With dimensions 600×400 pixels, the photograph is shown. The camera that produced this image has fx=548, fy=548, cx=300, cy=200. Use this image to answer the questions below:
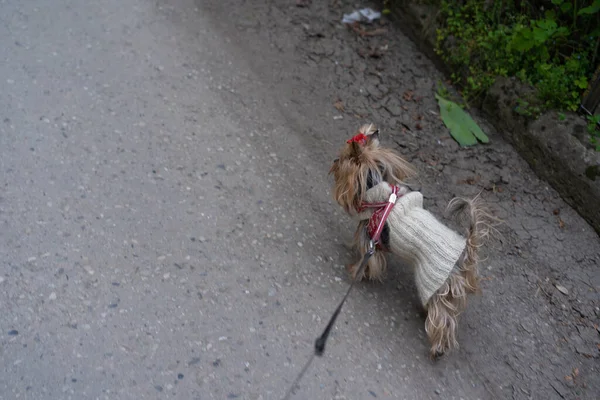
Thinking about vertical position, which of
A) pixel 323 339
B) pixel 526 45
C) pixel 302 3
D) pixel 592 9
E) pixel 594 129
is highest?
pixel 592 9

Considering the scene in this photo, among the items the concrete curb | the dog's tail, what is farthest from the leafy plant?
the dog's tail

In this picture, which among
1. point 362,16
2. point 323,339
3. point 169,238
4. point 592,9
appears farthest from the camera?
point 362,16

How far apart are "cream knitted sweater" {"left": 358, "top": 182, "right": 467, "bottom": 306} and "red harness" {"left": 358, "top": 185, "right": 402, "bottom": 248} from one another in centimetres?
3

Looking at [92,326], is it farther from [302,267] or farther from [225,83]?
[225,83]

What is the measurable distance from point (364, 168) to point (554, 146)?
6.91ft

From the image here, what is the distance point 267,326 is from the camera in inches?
132

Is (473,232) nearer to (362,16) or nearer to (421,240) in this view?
(421,240)

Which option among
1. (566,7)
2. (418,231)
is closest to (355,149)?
(418,231)

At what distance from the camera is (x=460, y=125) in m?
5.14

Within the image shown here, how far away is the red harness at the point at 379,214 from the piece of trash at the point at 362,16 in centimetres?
331

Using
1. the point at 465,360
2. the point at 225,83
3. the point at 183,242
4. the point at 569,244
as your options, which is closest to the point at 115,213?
the point at 183,242

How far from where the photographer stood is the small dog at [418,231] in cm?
329

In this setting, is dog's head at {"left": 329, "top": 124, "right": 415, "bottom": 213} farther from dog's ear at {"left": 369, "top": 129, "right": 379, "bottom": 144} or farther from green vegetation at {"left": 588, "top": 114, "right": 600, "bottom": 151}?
green vegetation at {"left": 588, "top": 114, "right": 600, "bottom": 151}

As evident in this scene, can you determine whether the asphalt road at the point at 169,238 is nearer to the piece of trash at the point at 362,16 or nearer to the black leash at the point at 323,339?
the black leash at the point at 323,339
